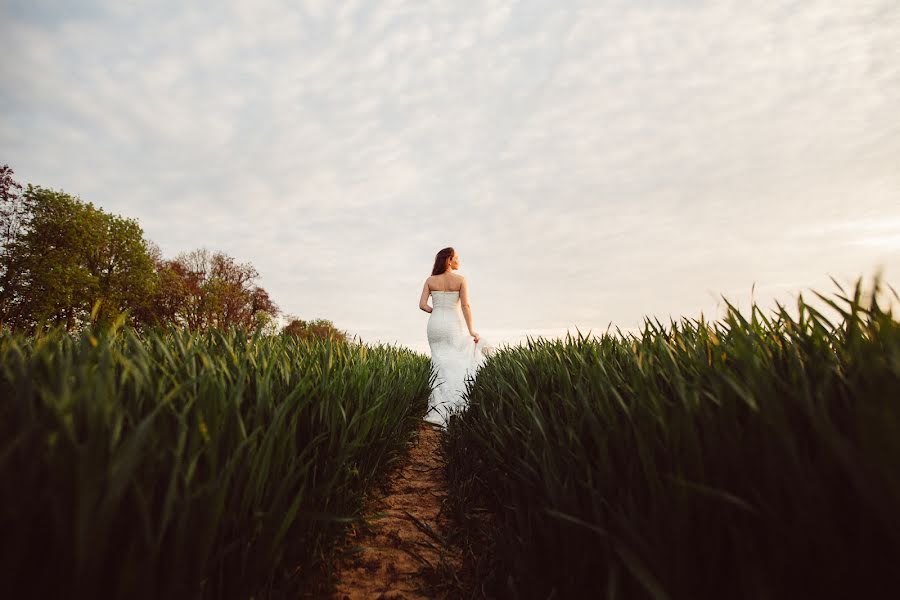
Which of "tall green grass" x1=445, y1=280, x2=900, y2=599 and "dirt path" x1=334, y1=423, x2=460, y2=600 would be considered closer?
"tall green grass" x1=445, y1=280, x2=900, y2=599

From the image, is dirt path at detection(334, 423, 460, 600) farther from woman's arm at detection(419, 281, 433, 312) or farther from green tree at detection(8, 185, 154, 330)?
green tree at detection(8, 185, 154, 330)

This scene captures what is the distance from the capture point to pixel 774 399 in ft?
2.96

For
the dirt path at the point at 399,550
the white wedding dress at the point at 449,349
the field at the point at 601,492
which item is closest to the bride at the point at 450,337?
the white wedding dress at the point at 449,349

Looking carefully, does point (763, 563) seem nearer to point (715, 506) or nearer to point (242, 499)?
point (715, 506)

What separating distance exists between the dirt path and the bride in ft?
11.8

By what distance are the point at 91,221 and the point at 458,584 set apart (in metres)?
28.3

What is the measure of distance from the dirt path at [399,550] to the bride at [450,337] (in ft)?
11.8

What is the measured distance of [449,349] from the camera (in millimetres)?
7625

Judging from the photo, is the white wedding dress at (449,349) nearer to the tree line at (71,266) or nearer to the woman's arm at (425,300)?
the woman's arm at (425,300)

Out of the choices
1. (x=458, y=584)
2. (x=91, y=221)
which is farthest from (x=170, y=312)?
(x=458, y=584)

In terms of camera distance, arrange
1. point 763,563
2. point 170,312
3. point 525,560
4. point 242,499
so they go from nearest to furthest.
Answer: point 763,563 → point 242,499 → point 525,560 → point 170,312

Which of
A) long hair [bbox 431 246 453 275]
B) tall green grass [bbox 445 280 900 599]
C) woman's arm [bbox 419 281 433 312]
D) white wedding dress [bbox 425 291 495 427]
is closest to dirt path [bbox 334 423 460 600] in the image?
tall green grass [bbox 445 280 900 599]

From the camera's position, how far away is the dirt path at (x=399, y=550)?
194cm

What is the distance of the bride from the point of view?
7281mm
